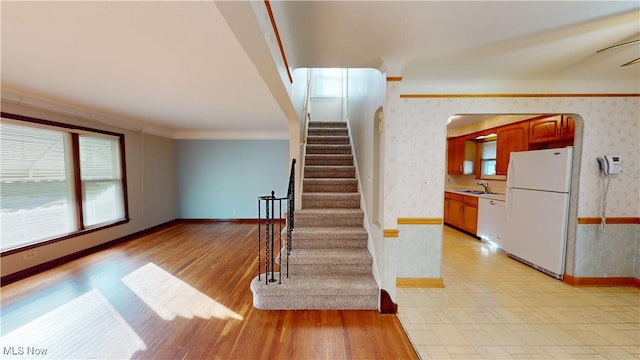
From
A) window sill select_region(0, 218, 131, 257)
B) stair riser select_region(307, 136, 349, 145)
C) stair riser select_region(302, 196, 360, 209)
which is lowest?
window sill select_region(0, 218, 131, 257)

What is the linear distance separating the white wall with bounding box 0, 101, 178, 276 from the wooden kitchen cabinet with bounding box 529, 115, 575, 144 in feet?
23.5

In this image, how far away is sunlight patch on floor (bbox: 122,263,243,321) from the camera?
2180mm

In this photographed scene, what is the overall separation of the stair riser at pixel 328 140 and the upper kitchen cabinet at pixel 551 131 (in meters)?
3.04

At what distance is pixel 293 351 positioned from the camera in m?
1.74

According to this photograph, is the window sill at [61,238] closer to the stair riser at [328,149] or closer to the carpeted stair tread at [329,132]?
the stair riser at [328,149]

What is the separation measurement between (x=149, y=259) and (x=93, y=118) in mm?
2409

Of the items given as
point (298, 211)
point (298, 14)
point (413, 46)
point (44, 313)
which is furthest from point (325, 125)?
point (44, 313)

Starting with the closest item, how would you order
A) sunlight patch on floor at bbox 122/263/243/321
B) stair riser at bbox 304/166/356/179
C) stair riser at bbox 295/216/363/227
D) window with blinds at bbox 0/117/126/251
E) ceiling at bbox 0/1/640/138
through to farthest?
ceiling at bbox 0/1/640/138 → sunlight patch on floor at bbox 122/263/243/321 → window with blinds at bbox 0/117/126/251 → stair riser at bbox 295/216/363/227 → stair riser at bbox 304/166/356/179

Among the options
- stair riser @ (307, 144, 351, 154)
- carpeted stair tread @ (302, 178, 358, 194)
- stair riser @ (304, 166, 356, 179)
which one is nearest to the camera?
carpeted stair tread @ (302, 178, 358, 194)

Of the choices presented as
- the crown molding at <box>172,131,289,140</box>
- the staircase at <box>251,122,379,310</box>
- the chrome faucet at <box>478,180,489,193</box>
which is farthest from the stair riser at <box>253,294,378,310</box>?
the chrome faucet at <box>478,180,489,193</box>

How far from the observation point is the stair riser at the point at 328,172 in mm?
3785

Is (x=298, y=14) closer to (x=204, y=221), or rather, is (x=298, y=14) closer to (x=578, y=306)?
(x=578, y=306)

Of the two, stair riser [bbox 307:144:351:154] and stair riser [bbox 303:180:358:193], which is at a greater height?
stair riser [bbox 307:144:351:154]

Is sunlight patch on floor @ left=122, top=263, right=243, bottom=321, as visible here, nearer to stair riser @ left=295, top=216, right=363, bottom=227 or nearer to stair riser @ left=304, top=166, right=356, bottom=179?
stair riser @ left=295, top=216, right=363, bottom=227
